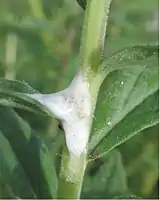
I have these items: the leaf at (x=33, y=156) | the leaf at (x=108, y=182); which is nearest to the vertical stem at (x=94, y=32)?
the leaf at (x=33, y=156)

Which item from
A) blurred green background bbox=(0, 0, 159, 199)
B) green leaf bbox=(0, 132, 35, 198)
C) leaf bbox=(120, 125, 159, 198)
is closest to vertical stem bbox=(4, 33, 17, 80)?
blurred green background bbox=(0, 0, 159, 199)

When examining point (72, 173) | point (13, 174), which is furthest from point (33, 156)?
point (72, 173)

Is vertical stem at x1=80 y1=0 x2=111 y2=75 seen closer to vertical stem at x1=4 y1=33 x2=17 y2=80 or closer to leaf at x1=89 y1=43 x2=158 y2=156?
leaf at x1=89 y1=43 x2=158 y2=156

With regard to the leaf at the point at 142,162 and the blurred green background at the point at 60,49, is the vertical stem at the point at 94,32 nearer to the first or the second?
the blurred green background at the point at 60,49

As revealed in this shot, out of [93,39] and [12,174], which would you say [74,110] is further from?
[12,174]

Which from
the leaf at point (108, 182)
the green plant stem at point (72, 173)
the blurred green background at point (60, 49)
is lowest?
the green plant stem at point (72, 173)
